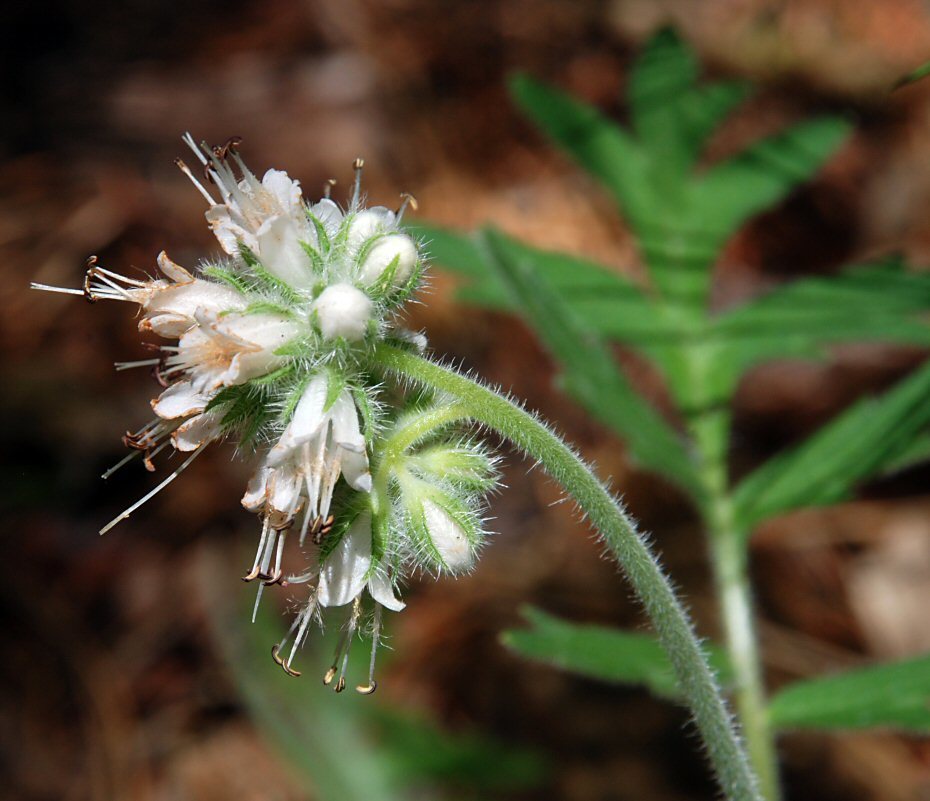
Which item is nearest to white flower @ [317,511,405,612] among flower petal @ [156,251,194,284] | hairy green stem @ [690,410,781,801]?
→ flower petal @ [156,251,194,284]

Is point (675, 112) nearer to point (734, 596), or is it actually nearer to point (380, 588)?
point (734, 596)

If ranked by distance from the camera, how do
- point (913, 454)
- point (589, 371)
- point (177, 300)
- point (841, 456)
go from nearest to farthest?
point (177, 300)
point (589, 371)
point (913, 454)
point (841, 456)

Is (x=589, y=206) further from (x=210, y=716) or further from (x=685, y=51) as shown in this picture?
(x=210, y=716)

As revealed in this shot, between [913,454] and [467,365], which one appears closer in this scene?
[913,454]

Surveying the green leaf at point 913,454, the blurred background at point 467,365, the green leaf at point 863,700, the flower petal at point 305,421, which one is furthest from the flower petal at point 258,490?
the blurred background at point 467,365

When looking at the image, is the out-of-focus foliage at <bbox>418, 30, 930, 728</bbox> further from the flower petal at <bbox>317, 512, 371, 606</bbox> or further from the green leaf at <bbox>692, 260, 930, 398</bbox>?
the flower petal at <bbox>317, 512, 371, 606</bbox>

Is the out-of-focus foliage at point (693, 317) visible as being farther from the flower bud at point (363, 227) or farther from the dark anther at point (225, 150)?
the dark anther at point (225, 150)

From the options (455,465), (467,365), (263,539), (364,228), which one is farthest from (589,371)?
(467,365)
